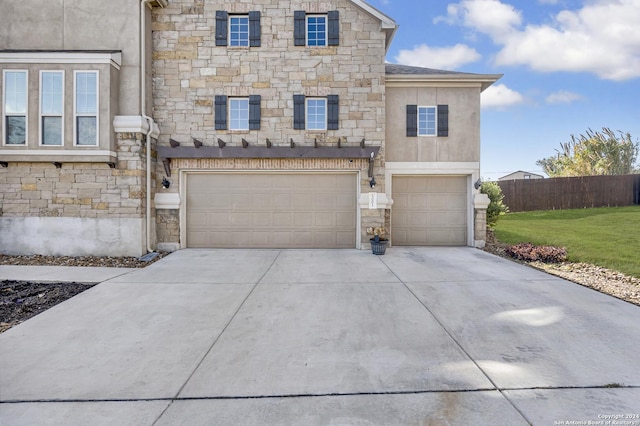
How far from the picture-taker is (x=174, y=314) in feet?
15.6

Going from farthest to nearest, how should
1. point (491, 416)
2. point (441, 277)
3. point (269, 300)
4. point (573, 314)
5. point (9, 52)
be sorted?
point (9, 52), point (441, 277), point (269, 300), point (573, 314), point (491, 416)

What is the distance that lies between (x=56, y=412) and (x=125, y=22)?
9.83m

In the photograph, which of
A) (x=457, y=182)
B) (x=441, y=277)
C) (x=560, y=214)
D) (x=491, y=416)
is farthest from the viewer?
(x=560, y=214)

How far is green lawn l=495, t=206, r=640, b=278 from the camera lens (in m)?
8.05

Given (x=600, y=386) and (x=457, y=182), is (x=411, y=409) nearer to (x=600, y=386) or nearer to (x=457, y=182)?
(x=600, y=386)

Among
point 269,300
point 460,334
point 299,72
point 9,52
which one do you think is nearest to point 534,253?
point 460,334

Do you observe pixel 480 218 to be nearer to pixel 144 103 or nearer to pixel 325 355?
pixel 325 355

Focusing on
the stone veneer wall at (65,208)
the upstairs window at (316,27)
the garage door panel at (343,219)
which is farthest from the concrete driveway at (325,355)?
the upstairs window at (316,27)

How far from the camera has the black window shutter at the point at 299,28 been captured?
9.84 m

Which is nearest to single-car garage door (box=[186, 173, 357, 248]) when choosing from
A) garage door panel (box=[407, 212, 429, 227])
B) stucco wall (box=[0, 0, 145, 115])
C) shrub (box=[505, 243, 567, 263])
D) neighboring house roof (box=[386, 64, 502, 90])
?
garage door panel (box=[407, 212, 429, 227])

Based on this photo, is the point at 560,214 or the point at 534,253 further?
the point at 560,214

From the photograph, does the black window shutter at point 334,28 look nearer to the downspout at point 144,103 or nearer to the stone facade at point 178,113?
the stone facade at point 178,113

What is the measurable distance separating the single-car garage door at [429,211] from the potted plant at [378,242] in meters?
1.40

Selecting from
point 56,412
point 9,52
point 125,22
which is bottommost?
point 56,412
